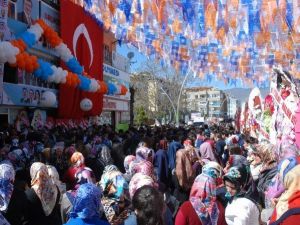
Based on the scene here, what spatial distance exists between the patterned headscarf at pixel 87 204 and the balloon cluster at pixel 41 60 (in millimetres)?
10988

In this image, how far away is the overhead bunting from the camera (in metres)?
12.4

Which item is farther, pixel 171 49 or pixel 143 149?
pixel 171 49

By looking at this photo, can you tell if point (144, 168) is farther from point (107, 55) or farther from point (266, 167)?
point (107, 55)

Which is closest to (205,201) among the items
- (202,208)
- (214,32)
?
(202,208)

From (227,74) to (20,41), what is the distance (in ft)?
25.4

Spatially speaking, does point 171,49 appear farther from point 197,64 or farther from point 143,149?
point 143,149

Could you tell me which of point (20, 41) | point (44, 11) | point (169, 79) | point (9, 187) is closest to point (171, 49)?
point (20, 41)

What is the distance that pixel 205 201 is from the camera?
192 inches

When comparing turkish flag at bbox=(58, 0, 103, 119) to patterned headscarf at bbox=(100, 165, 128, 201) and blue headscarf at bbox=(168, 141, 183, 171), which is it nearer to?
blue headscarf at bbox=(168, 141, 183, 171)

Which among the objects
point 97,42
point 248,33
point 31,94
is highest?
point 97,42

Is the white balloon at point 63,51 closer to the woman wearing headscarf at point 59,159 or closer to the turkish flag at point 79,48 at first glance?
the turkish flag at point 79,48

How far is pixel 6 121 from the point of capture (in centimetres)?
2073

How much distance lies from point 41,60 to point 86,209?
16069mm

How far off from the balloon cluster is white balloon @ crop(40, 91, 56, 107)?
1.26m
